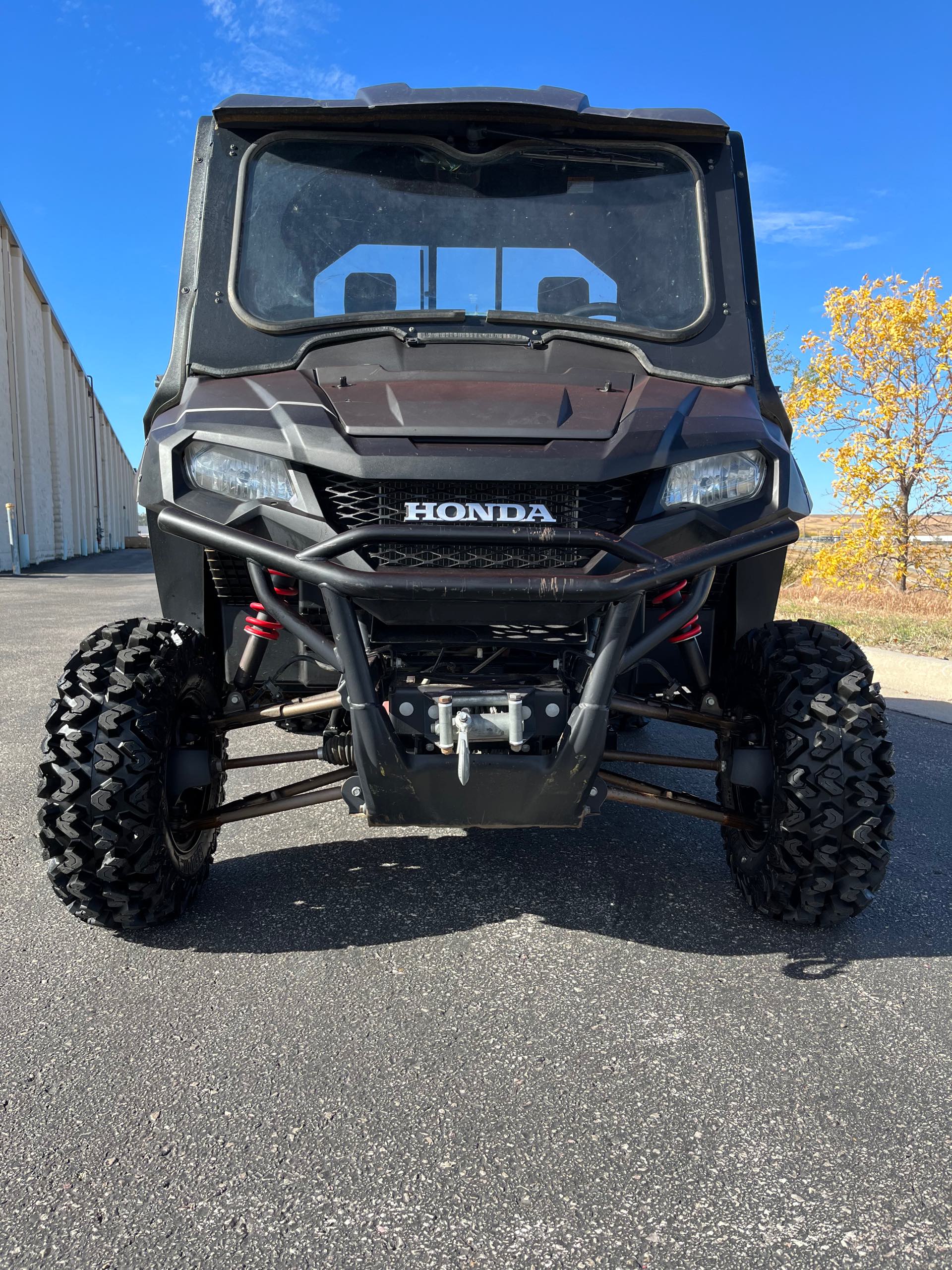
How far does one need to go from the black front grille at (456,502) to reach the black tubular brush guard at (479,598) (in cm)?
5

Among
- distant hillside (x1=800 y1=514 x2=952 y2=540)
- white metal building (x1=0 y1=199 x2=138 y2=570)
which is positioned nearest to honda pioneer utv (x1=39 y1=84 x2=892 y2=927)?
distant hillside (x1=800 y1=514 x2=952 y2=540)

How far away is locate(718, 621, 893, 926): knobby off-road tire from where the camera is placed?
2742 mm

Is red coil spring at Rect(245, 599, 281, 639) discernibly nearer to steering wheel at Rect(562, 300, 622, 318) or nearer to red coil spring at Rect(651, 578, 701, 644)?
red coil spring at Rect(651, 578, 701, 644)

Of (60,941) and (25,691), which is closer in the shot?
Answer: (60,941)

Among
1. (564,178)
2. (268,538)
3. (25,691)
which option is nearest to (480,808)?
(268,538)

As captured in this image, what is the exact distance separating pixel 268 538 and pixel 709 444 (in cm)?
122

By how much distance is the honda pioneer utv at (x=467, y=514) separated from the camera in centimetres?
248

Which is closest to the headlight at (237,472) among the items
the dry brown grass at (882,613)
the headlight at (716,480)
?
the headlight at (716,480)

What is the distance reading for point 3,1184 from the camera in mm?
1860

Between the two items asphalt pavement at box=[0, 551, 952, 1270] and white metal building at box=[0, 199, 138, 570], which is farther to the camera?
white metal building at box=[0, 199, 138, 570]

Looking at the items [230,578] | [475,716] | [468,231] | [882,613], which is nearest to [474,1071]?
[475,716]

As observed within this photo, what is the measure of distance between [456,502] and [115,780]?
122 centimetres

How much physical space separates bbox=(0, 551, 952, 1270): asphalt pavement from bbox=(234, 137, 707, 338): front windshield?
1998mm

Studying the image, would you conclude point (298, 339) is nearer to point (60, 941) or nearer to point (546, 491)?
point (546, 491)
